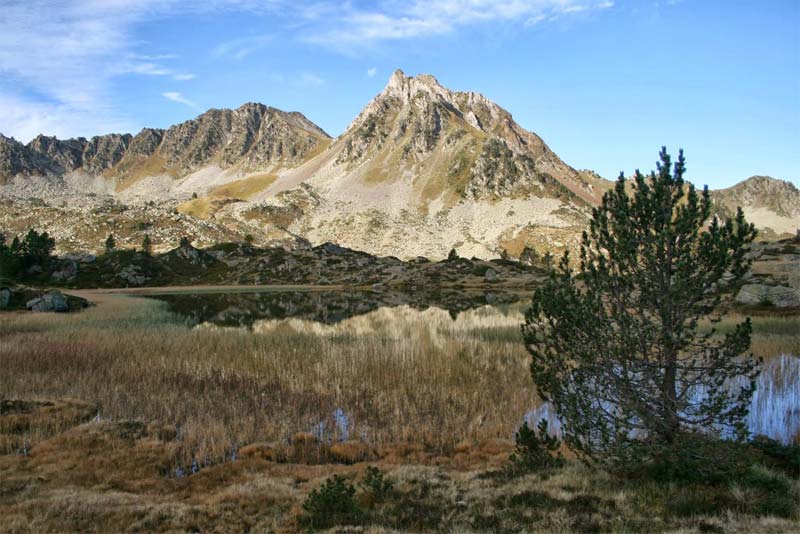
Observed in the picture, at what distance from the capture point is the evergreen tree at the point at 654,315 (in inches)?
448

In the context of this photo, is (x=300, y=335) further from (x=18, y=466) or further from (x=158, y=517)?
(x=158, y=517)

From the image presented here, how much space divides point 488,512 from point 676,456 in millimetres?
4805

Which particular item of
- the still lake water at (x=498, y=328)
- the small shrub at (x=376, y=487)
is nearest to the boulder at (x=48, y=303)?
the still lake water at (x=498, y=328)

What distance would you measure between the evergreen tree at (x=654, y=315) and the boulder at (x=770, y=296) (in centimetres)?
4498

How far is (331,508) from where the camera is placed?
34.7 feet

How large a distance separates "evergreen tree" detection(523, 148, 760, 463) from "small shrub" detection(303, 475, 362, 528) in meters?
5.83

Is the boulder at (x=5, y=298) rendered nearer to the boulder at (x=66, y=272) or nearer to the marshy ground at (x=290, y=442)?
the marshy ground at (x=290, y=442)

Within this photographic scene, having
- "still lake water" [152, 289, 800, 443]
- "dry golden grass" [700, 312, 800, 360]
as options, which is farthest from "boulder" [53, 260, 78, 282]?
"dry golden grass" [700, 312, 800, 360]

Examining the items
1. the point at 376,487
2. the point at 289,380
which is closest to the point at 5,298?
the point at 289,380

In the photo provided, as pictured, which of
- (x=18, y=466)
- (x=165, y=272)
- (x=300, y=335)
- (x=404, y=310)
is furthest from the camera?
(x=165, y=272)

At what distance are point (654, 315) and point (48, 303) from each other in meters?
66.3

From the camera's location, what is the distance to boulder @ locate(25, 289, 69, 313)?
5637cm

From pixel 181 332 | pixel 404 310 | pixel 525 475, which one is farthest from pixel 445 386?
pixel 404 310

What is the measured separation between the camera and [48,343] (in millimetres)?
31875
